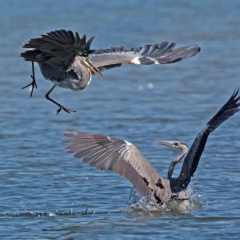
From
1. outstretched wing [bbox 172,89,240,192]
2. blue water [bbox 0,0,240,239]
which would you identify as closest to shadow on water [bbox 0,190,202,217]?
blue water [bbox 0,0,240,239]

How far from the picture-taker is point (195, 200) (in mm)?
9289

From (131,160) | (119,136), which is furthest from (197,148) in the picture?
(119,136)

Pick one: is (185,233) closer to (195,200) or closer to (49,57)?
(195,200)

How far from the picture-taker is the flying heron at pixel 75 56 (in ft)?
28.6

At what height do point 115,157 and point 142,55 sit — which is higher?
point 142,55

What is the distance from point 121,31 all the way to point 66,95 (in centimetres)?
943

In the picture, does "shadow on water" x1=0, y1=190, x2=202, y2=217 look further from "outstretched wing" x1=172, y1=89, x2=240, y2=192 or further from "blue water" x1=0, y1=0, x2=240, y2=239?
"outstretched wing" x1=172, y1=89, x2=240, y2=192

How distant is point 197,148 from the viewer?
901 cm

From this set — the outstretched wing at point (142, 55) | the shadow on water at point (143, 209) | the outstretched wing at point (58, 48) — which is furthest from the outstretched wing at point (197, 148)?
the outstretched wing at point (58, 48)

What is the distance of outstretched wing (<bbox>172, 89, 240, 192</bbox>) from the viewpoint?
9031 mm

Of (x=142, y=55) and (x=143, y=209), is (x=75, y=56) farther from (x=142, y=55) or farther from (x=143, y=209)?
(x=143, y=209)

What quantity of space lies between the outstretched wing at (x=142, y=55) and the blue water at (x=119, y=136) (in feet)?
3.27

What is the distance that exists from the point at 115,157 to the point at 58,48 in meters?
1.19

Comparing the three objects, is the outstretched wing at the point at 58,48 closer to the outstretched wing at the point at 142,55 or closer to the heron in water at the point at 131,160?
the outstretched wing at the point at 142,55
